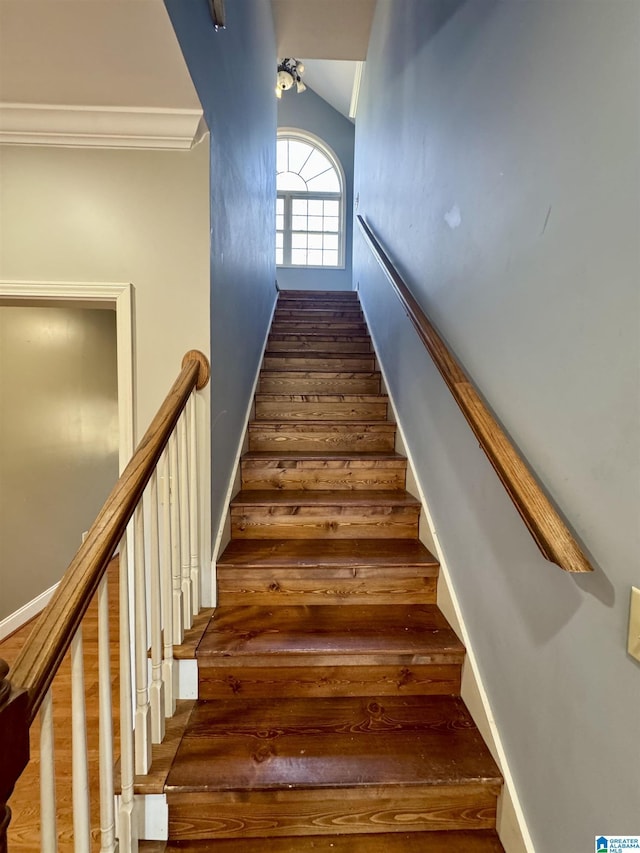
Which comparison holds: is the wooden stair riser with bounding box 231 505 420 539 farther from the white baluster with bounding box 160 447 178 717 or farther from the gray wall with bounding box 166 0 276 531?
the white baluster with bounding box 160 447 178 717

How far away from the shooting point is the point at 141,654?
3.62ft

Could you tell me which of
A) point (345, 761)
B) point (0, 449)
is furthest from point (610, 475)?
point (0, 449)

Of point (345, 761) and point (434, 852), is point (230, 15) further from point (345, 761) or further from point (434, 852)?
point (434, 852)

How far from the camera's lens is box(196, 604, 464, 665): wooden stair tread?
139 centimetres

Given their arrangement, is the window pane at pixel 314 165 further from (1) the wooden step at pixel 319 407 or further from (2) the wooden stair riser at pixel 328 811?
(2) the wooden stair riser at pixel 328 811

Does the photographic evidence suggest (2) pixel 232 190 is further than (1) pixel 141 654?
Yes

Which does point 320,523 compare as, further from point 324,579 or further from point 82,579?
point 82,579

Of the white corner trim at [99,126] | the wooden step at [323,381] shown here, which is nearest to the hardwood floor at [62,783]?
the wooden step at [323,381]

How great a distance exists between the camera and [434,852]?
1.08 meters

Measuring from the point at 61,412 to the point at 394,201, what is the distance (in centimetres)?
260

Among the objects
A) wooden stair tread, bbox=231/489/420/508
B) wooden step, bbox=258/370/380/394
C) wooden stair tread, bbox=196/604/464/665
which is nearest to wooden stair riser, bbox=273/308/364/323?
wooden step, bbox=258/370/380/394

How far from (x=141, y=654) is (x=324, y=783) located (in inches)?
23.5

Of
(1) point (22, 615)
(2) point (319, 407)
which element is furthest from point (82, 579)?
(1) point (22, 615)

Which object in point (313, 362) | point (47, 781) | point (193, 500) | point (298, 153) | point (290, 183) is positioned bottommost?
point (47, 781)
